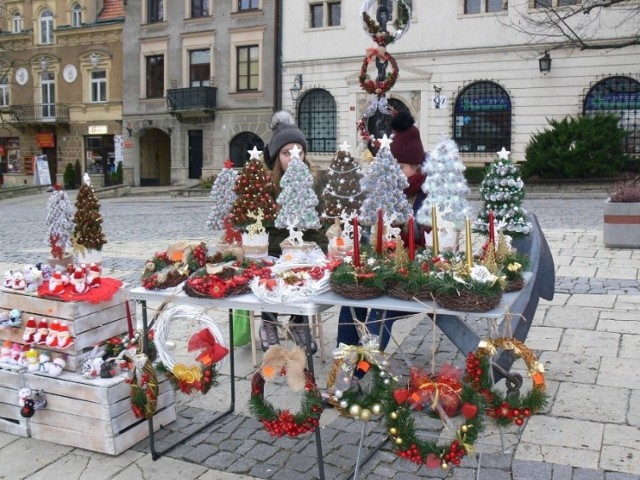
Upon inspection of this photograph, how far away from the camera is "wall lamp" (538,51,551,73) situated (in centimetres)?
2189

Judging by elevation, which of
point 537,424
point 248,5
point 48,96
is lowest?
point 537,424

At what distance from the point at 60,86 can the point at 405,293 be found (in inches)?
1292

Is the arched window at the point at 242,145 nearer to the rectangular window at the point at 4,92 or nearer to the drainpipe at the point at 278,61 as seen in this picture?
the drainpipe at the point at 278,61

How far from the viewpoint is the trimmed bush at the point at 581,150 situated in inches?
763

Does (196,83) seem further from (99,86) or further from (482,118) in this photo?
(482,118)

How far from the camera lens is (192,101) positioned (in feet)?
93.8

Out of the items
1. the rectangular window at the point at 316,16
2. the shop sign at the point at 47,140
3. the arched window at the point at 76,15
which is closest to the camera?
the rectangular window at the point at 316,16

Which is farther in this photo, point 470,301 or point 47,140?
point 47,140

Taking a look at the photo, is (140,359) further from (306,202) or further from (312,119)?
(312,119)

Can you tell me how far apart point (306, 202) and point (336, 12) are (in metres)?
22.8

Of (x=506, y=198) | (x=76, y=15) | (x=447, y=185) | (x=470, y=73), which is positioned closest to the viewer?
(x=447, y=185)

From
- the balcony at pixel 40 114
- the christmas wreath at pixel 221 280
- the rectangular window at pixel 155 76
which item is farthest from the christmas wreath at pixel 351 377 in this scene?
the balcony at pixel 40 114

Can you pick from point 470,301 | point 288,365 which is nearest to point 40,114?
point 288,365

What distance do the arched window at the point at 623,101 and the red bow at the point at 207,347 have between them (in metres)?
20.3
